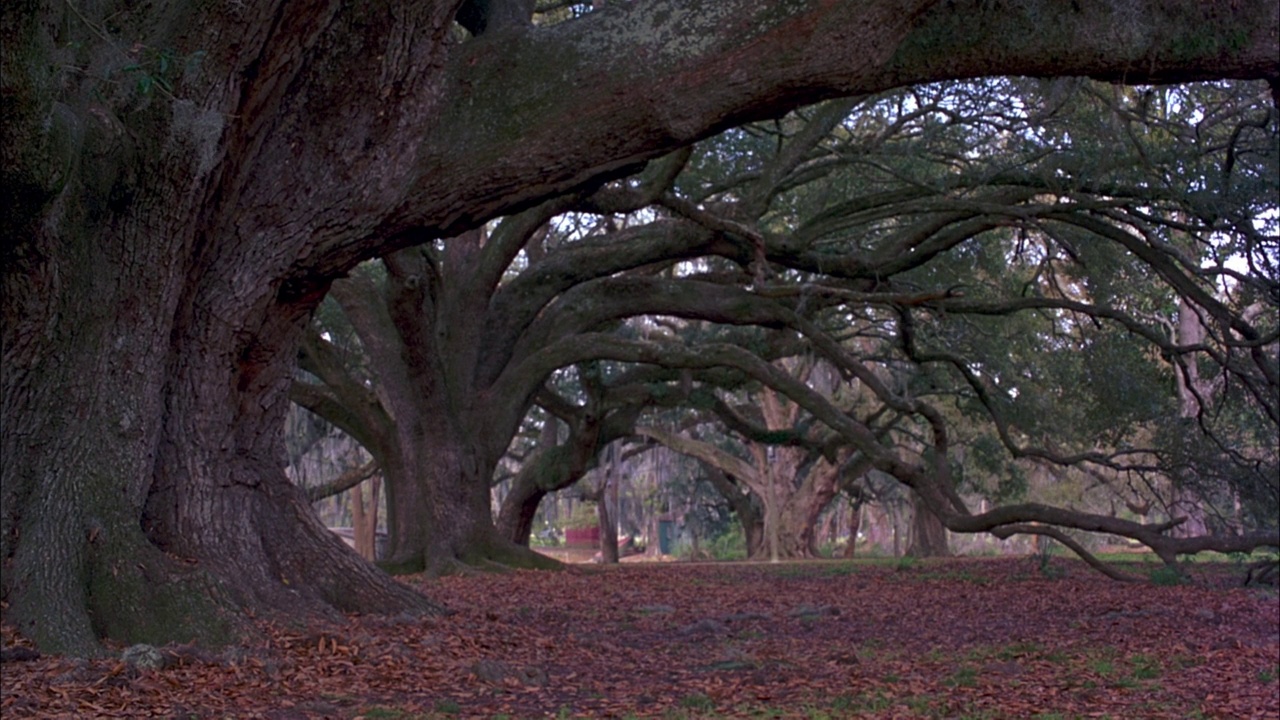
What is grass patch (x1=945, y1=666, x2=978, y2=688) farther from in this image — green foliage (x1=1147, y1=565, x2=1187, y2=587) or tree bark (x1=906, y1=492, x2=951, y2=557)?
tree bark (x1=906, y1=492, x2=951, y2=557)

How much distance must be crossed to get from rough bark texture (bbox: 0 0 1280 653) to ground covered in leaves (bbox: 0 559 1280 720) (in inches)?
23.5

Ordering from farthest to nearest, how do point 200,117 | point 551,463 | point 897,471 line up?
point 551,463
point 897,471
point 200,117

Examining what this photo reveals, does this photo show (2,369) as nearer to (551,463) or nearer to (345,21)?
(345,21)

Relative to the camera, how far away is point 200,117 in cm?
605

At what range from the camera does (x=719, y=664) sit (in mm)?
7270

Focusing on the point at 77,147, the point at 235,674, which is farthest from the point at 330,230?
the point at 235,674

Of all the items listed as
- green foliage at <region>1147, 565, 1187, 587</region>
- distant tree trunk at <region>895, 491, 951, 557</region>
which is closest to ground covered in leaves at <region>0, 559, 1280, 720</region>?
green foliage at <region>1147, 565, 1187, 587</region>

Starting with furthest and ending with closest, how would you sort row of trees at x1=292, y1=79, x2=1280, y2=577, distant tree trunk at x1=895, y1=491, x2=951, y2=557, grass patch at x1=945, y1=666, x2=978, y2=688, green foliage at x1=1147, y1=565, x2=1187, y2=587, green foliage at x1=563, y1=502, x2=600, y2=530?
1. green foliage at x1=563, y1=502, x2=600, y2=530
2. distant tree trunk at x1=895, y1=491, x2=951, y2=557
3. green foliage at x1=1147, y1=565, x2=1187, y2=587
4. row of trees at x1=292, y1=79, x2=1280, y2=577
5. grass patch at x1=945, y1=666, x2=978, y2=688

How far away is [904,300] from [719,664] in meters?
4.78

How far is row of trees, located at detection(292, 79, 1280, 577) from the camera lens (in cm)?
1134

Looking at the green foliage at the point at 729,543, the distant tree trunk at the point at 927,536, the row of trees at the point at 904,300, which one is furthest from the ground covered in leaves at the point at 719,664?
Result: the green foliage at the point at 729,543

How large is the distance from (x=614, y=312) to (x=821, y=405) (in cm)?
279

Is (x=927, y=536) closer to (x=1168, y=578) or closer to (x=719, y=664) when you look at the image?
(x=1168, y=578)

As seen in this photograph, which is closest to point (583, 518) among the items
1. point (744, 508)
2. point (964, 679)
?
point (744, 508)
